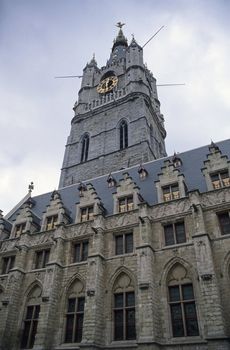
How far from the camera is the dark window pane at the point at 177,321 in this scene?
590 inches

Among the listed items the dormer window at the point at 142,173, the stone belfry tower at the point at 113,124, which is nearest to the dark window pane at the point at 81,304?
the dormer window at the point at 142,173

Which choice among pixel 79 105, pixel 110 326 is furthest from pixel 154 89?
pixel 110 326

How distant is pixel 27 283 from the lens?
2050cm

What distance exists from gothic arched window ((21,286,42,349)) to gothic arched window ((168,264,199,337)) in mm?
8974

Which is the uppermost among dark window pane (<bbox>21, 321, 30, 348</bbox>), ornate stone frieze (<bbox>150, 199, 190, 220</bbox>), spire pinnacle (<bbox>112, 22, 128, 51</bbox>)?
spire pinnacle (<bbox>112, 22, 128, 51</bbox>)

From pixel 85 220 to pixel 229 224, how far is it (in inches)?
395

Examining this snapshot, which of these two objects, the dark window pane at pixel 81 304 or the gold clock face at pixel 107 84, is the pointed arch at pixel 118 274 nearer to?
the dark window pane at pixel 81 304

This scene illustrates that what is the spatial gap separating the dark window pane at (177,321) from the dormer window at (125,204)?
7.17 m

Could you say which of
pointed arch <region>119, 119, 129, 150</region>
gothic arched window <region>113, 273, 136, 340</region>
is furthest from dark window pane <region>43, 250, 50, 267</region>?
pointed arch <region>119, 119, 129, 150</region>

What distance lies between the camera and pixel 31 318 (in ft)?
63.1

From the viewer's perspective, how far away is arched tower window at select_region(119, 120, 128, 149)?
4256 cm

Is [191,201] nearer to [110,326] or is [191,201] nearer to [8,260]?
[110,326]

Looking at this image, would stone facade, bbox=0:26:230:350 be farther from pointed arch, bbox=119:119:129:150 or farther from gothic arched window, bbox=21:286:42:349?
pointed arch, bbox=119:119:129:150

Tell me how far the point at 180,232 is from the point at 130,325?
6.01 m
